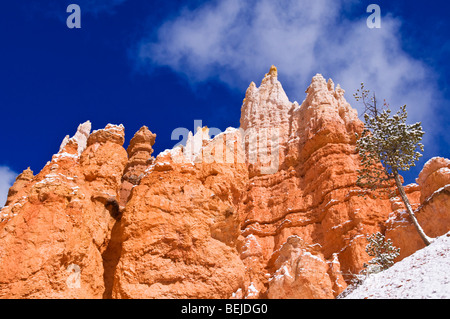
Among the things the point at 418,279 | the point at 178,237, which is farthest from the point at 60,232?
the point at 418,279

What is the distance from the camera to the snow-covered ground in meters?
10.6

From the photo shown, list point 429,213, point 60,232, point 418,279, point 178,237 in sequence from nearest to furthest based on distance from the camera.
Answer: point 418,279 < point 60,232 < point 178,237 < point 429,213

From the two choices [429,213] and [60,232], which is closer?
[60,232]

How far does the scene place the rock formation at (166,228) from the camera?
18.1 metres

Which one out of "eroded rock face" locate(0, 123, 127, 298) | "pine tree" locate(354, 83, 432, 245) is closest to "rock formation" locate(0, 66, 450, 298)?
"eroded rock face" locate(0, 123, 127, 298)

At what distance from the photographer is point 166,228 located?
2036 centimetres

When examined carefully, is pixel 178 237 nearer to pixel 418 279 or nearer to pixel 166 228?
pixel 166 228

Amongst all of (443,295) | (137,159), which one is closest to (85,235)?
(443,295)

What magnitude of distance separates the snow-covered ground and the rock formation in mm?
8737

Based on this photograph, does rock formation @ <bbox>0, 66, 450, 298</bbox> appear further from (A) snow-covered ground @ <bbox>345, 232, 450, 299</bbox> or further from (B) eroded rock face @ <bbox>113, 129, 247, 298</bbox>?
(A) snow-covered ground @ <bbox>345, 232, 450, 299</bbox>

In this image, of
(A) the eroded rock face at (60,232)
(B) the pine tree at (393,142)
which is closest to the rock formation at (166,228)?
(A) the eroded rock face at (60,232)

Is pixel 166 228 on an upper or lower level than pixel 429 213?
lower

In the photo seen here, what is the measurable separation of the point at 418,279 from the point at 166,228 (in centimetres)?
1243
